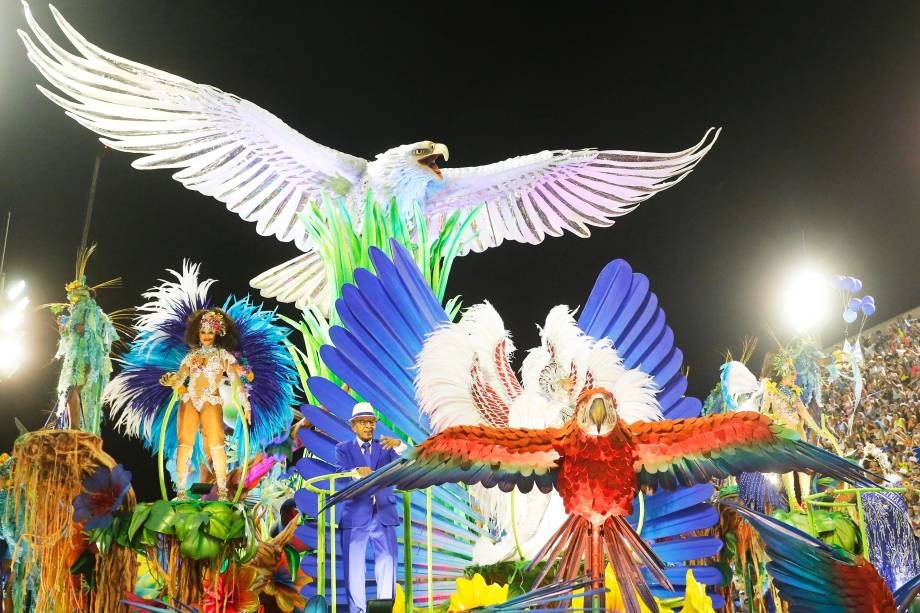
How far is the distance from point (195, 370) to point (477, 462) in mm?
2125

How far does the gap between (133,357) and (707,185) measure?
5.73 meters

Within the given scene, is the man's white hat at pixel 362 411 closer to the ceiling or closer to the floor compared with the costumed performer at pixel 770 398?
closer to the floor

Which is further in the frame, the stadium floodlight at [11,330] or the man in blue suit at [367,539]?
the stadium floodlight at [11,330]

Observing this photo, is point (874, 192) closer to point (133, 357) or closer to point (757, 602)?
point (757, 602)

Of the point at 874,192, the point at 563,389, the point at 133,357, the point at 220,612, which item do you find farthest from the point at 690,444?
the point at 874,192

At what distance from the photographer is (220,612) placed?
386cm

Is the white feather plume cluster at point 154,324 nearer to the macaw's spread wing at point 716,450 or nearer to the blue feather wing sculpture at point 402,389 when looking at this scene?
the blue feather wing sculpture at point 402,389

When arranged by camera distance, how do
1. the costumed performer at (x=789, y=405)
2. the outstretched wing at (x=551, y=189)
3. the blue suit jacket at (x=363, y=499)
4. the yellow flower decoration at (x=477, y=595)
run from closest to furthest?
the yellow flower decoration at (x=477, y=595) → the blue suit jacket at (x=363, y=499) → the costumed performer at (x=789, y=405) → the outstretched wing at (x=551, y=189)

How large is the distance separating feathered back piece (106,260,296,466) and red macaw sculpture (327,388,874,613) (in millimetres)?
2072

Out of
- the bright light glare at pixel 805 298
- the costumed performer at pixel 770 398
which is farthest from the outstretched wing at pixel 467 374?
the bright light glare at pixel 805 298

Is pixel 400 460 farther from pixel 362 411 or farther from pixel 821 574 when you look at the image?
pixel 821 574

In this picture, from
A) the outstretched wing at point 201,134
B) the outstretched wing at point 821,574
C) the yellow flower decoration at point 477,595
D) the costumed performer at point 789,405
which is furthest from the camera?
the costumed performer at point 789,405

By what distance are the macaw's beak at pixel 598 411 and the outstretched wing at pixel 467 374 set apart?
1.22m

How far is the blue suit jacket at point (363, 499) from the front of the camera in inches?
145
